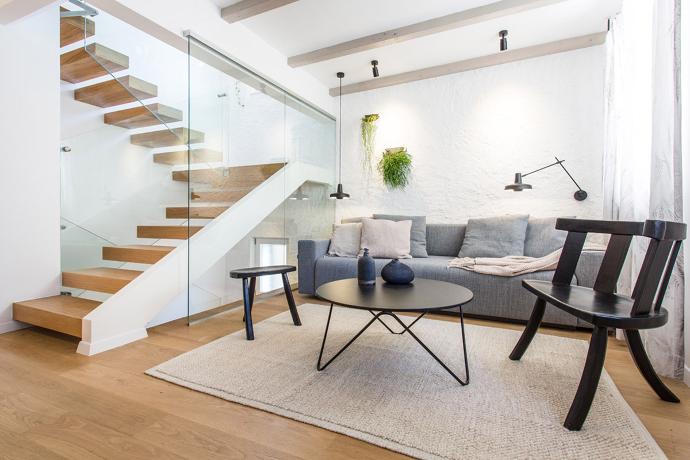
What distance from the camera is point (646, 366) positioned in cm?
151

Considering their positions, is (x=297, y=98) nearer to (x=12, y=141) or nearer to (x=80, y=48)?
(x=80, y=48)

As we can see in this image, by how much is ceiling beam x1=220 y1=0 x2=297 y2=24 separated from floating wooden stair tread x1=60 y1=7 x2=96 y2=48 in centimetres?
101

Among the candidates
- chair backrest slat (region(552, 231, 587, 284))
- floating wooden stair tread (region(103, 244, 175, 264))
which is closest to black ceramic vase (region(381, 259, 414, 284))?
chair backrest slat (region(552, 231, 587, 284))

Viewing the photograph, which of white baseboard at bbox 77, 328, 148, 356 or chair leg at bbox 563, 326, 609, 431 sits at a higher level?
chair leg at bbox 563, 326, 609, 431

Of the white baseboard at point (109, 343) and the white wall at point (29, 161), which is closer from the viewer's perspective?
the white baseboard at point (109, 343)

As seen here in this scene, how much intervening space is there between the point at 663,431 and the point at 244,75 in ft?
12.2

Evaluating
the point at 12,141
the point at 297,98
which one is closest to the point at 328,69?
the point at 297,98

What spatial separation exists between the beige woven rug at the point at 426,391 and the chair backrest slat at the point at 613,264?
0.47 metres

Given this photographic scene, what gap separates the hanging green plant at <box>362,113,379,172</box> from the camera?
4.49 m

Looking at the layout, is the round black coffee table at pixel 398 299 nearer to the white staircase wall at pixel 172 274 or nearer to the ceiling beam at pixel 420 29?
the white staircase wall at pixel 172 274

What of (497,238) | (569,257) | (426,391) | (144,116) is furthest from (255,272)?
(497,238)

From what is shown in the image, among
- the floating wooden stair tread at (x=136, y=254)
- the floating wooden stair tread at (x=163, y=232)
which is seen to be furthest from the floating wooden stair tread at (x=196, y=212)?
the floating wooden stair tread at (x=136, y=254)

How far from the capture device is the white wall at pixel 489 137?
3.48 metres

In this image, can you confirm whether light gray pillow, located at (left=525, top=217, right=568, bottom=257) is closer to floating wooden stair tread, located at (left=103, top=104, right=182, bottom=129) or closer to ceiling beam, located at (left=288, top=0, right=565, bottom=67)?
ceiling beam, located at (left=288, top=0, right=565, bottom=67)
